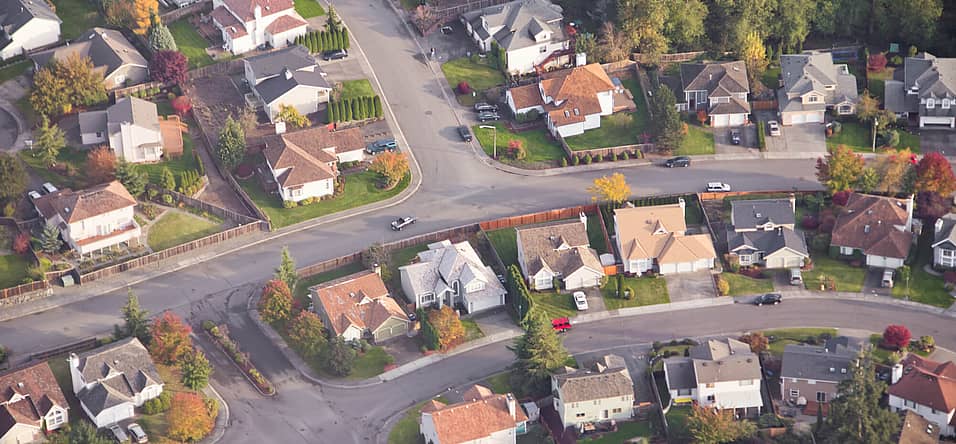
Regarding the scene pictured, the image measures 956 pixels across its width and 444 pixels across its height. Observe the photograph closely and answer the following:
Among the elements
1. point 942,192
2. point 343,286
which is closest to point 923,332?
point 942,192

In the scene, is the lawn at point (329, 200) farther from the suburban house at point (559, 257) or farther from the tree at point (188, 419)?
the tree at point (188, 419)

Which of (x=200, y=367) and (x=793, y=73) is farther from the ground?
(x=793, y=73)

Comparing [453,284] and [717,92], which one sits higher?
[717,92]

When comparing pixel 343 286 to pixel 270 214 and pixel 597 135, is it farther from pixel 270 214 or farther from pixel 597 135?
pixel 597 135

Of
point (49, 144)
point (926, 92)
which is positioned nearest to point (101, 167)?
point (49, 144)

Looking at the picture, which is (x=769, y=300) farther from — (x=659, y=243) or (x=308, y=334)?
(x=308, y=334)

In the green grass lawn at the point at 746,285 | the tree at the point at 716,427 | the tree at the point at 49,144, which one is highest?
the tree at the point at 49,144

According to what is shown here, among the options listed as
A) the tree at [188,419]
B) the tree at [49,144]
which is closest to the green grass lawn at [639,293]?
the tree at [188,419]
